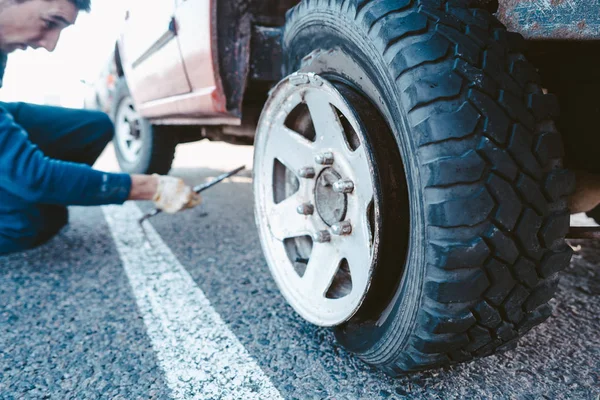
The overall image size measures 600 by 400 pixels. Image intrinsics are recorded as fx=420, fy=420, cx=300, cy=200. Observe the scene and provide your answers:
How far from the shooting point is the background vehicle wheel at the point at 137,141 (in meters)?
3.20

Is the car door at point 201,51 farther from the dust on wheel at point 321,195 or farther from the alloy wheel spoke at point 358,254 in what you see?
the alloy wheel spoke at point 358,254

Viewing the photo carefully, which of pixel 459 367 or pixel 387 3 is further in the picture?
pixel 459 367

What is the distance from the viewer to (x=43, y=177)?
172 cm

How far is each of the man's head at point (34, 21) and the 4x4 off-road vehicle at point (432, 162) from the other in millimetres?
1120

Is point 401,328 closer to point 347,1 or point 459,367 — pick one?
point 459,367

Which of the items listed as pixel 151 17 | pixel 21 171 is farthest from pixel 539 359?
pixel 151 17

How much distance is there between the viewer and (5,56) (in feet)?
6.24

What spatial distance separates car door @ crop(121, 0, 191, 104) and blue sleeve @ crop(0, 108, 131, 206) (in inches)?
26.7

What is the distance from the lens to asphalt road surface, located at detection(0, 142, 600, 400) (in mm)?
1066

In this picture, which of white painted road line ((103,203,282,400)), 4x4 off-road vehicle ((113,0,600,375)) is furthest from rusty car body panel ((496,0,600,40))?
white painted road line ((103,203,282,400))

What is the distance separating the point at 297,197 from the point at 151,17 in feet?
5.87

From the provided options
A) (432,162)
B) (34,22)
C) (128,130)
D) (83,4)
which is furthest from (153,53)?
(432,162)

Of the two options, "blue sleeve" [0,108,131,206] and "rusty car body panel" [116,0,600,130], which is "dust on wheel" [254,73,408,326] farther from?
"blue sleeve" [0,108,131,206]

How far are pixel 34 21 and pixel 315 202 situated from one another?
1.48 metres
